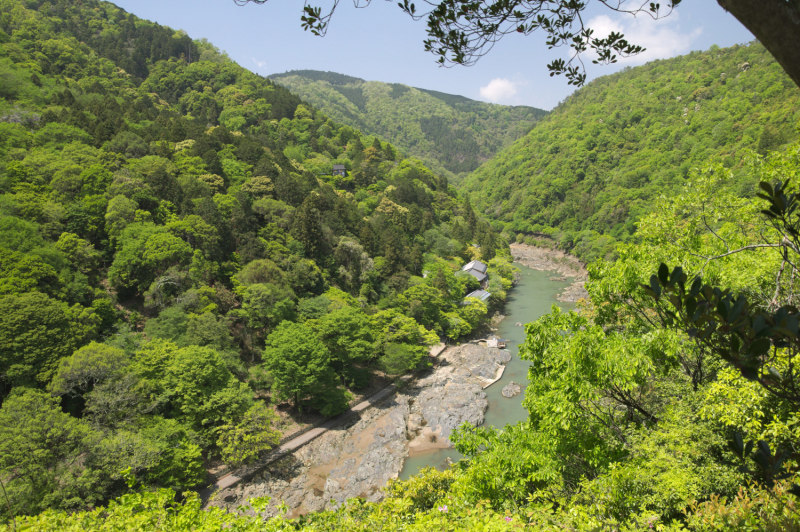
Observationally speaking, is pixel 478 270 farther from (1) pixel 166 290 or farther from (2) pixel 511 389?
(1) pixel 166 290

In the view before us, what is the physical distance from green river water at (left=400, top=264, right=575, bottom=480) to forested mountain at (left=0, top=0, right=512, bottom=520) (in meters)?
2.76

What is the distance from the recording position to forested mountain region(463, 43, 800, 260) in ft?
186

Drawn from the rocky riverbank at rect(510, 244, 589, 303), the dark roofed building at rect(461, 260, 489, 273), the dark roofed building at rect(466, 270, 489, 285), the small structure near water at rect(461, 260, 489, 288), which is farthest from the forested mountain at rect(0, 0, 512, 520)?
the rocky riverbank at rect(510, 244, 589, 303)

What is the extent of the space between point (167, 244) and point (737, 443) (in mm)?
25877

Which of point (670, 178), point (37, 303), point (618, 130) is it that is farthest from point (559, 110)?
point (37, 303)

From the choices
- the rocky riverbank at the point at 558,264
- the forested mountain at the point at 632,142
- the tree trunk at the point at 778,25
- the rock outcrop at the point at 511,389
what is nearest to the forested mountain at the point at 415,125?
the forested mountain at the point at 632,142

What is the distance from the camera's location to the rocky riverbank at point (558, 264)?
44028 millimetres

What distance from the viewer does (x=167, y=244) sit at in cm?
2281

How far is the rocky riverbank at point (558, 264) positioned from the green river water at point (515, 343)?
1.38 metres

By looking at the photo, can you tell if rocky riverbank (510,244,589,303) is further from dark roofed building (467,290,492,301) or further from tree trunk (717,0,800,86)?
tree trunk (717,0,800,86)

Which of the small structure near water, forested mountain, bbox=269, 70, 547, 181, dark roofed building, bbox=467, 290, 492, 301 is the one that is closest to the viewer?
dark roofed building, bbox=467, 290, 492, 301

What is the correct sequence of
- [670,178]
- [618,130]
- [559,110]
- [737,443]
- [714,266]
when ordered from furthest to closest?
1. [559,110]
2. [618,130]
3. [670,178]
4. [714,266]
5. [737,443]

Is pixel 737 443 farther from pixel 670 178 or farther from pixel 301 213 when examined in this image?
pixel 670 178

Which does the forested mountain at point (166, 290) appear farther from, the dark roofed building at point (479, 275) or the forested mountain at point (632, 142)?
the forested mountain at point (632, 142)
